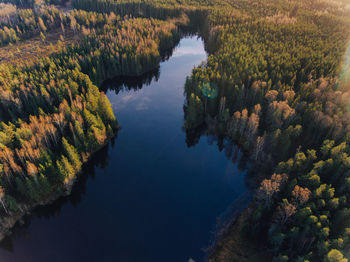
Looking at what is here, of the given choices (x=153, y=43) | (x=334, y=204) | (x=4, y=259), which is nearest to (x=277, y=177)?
(x=334, y=204)

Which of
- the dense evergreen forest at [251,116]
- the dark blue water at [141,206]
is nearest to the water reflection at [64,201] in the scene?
the dark blue water at [141,206]

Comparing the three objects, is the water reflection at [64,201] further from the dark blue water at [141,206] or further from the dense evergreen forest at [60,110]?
the dense evergreen forest at [60,110]

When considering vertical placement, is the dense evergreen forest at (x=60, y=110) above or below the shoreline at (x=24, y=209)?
above

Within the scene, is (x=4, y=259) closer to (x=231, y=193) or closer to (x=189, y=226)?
(x=189, y=226)

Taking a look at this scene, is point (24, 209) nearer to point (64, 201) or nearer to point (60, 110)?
point (64, 201)

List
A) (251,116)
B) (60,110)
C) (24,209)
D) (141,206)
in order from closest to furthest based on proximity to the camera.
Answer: (24,209), (141,206), (251,116), (60,110)

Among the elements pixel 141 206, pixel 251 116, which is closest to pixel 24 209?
pixel 141 206
